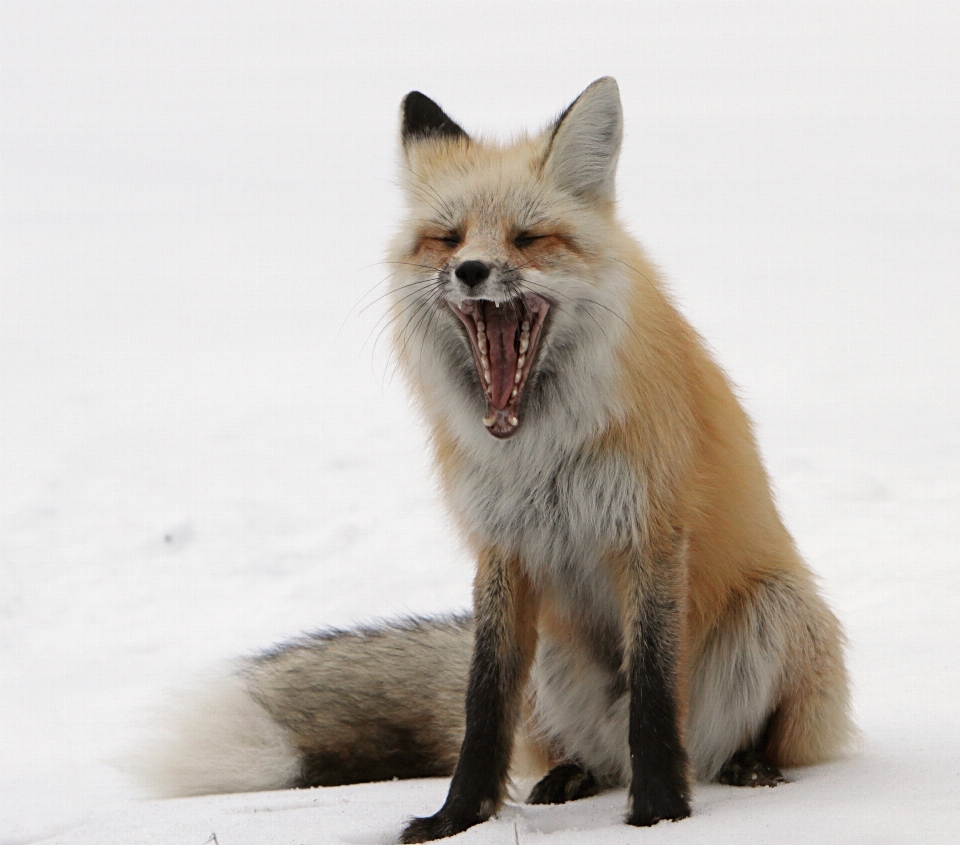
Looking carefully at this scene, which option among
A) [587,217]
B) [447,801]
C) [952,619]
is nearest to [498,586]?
[447,801]

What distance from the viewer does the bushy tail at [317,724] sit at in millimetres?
3572

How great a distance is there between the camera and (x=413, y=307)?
316 centimetres

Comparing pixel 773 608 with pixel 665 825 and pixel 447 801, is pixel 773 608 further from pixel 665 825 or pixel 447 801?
pixel 447 801

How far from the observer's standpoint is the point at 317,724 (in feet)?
12.0

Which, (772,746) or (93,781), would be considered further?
(93,781)

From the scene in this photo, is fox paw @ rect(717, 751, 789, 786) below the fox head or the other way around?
below

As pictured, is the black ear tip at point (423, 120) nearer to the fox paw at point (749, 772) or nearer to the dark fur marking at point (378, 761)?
the dark fur marking at point (378, 761)

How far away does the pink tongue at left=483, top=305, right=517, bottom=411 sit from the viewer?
3043mm

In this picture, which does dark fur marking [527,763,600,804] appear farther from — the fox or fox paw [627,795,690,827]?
fox paw [627,795,690,827]

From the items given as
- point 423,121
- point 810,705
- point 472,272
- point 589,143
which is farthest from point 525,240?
point 810,705

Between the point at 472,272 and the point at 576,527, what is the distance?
2.57ft

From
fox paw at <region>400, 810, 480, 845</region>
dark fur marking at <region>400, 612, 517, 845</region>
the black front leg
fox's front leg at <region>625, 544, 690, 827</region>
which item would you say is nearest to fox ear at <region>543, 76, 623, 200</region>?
fox's front leg at <region>625, 544, 690, 827</region>

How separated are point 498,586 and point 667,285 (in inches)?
42.9

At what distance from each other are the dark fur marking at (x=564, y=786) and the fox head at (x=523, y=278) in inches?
45.2
